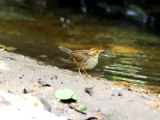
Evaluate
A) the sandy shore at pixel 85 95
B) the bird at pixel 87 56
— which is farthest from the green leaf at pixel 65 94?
the bird at pixel 87 56

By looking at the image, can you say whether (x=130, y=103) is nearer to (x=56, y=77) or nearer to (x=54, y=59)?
(x=56, y=77)

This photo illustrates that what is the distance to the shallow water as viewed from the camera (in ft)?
33.3

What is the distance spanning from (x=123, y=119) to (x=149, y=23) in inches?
640

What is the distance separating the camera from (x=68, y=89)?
258 inches

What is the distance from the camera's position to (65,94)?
6316mm

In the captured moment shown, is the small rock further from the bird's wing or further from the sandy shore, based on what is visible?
the bird's wing

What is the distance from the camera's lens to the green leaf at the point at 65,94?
628 centimetres

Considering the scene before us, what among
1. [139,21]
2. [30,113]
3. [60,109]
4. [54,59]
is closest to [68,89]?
[60,109]

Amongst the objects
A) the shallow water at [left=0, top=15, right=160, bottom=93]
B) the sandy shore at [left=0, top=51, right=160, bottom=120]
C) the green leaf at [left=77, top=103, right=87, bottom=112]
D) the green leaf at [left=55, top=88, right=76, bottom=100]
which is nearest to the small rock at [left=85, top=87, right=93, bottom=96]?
the sandy shore at [left=0, top=51, right=160, bottom=120]

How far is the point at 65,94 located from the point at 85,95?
42 centimetres

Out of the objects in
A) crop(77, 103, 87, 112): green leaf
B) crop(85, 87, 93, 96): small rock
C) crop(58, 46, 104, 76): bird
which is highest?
crop(58, 46, 104, 76): bird

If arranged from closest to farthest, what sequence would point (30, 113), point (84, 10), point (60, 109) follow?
1. point (30, 113)
2. point (60, 109)
3. point (84, 10)

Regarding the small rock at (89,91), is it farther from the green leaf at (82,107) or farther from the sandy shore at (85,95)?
the green leaf at (82,107)

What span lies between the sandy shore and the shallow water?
6.59ft
